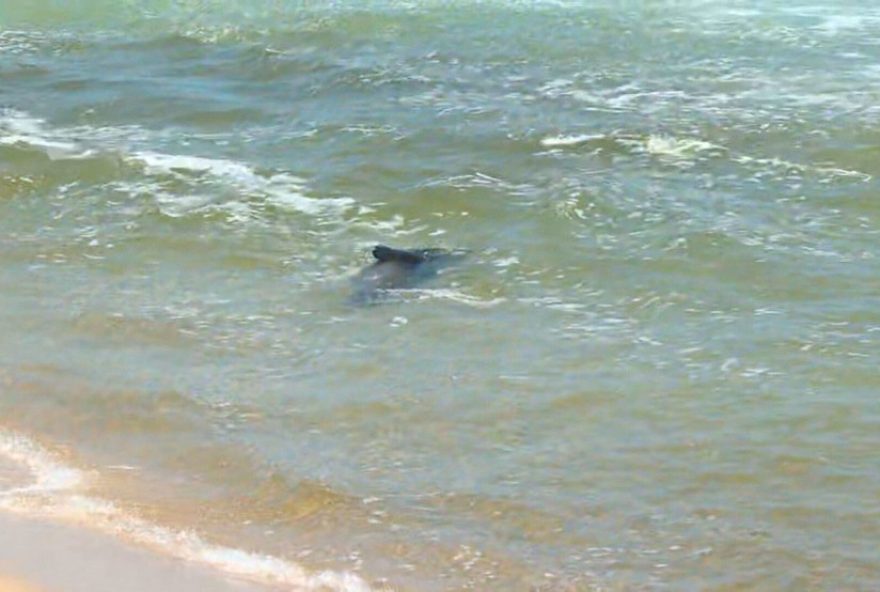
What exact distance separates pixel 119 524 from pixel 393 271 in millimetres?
4284

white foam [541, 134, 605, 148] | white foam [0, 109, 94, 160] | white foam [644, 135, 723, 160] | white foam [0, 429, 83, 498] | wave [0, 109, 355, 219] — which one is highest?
white foam [644, 135, 723, 160]

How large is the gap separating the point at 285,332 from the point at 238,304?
0.74 m

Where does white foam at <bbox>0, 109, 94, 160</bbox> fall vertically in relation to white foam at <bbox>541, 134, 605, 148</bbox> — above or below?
below

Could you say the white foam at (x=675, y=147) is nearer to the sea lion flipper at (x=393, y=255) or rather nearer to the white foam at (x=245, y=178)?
the white foam at (x=245, y=178)

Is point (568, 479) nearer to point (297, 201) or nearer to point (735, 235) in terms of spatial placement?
point (735, 235)

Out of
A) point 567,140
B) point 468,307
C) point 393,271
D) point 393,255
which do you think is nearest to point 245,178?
point 567,140

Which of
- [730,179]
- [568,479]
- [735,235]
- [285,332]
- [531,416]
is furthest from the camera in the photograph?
[730,179]

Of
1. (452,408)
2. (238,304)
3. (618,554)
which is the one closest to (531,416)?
(452,408)

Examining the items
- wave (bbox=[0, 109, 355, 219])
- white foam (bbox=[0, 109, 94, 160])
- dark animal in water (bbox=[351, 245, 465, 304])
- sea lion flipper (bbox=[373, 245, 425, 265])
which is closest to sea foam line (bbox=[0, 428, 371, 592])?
dark animal in water (bbox=[351, 245, 465, 304])

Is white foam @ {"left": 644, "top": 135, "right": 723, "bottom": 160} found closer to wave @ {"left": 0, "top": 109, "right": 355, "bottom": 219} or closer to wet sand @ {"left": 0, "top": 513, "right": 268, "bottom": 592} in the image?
wave @ {"left": 0, "top": 109, "right": 355, "bottom": 219}

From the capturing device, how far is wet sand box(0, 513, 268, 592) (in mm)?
7375

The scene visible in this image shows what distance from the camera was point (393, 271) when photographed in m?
11.9

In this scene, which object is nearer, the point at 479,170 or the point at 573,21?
the point at 479,170

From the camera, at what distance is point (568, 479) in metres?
8.63
